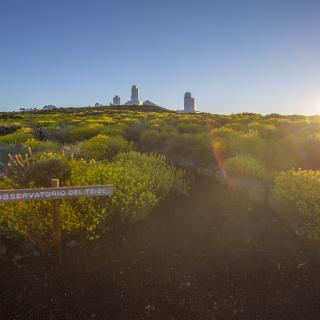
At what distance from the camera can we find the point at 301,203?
20.5ft

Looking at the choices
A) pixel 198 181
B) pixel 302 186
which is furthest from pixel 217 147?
pixel 302 186

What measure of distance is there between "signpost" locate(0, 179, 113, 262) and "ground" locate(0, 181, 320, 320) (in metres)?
0.60

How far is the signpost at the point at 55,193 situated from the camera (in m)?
4.66

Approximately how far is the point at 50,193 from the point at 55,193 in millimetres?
66

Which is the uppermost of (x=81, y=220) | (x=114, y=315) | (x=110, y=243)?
(x=81, y=220)

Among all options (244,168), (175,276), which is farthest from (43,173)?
(244,168)

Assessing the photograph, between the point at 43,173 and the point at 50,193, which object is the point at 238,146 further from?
the point at 50,193

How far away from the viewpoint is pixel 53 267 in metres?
5.33

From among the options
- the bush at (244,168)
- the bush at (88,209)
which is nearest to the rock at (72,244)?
the bush at (88,209)

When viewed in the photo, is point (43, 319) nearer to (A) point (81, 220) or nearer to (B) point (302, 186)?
(A) point (81, 220)

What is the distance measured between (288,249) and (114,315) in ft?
9.96

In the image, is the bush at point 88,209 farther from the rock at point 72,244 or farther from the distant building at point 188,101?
the distant building at point 188,101

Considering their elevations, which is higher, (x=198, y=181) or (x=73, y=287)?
(x=198, y=181)

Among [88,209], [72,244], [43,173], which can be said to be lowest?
[72,244]
